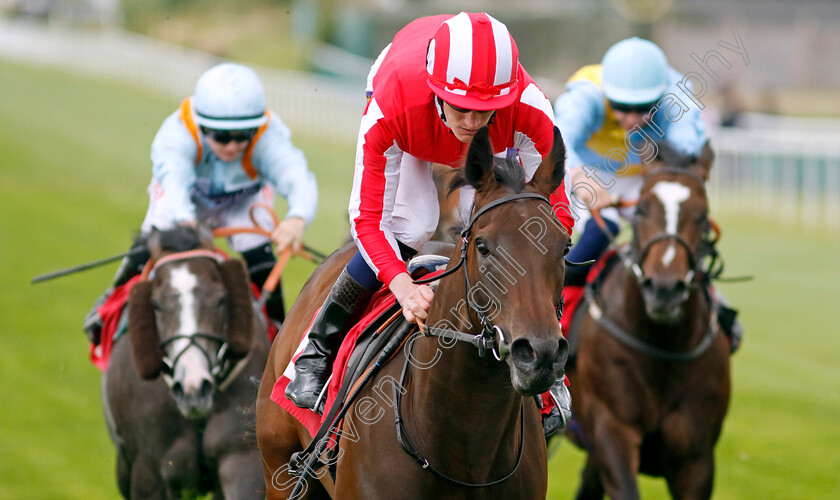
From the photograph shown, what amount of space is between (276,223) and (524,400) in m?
2.90

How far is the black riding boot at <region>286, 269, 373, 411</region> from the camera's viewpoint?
3980 mm

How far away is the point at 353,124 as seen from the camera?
72.0ft

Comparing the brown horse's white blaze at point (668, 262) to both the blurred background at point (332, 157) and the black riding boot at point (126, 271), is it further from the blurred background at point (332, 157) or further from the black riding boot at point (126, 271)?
the black riding boot at point (126, 271)

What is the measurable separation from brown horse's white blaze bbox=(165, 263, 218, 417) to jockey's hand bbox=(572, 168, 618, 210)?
6.53ft

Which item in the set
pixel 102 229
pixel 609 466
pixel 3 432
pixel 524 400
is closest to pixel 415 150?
pixel 524 400

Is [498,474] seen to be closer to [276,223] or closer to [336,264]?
[336,264]

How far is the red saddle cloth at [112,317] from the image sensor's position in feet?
19.6

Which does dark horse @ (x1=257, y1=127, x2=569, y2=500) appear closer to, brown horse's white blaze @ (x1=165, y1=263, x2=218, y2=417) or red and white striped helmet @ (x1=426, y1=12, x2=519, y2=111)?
red and white striped helmet @ (x1=426, y1=12, x2=519, y2=111)

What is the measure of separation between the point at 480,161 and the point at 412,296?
52 centimetres

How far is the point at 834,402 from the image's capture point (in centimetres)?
937

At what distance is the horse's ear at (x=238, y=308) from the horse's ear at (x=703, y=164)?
7.95 feet

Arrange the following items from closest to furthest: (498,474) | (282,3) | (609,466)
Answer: (498,474), (609,466), (282,3)

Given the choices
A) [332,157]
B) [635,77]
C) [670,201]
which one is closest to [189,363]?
[670,201]

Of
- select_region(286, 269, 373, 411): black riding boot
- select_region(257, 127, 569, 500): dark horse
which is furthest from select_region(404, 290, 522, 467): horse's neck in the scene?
select_region(286, 269, 373, 411): black riding boot
